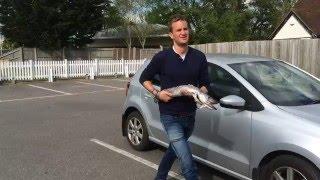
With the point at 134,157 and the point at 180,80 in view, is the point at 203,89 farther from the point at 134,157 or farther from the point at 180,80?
the point at 134,157

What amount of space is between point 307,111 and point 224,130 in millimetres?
923

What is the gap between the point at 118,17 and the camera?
1512 inches

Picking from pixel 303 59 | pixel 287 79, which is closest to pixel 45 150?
pixel 287 79

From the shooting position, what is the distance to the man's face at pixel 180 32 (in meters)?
4.34

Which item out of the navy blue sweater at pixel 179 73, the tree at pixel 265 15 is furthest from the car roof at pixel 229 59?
the tree at pixel 265 15

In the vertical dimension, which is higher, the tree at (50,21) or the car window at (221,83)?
the tree at (50,21)

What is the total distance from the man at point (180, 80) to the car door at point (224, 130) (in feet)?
2.03

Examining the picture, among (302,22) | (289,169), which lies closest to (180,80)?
(289,169)

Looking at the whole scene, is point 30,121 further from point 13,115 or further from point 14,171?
point 14,171

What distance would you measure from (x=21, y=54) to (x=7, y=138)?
21.7 metres

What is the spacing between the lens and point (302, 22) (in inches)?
1195

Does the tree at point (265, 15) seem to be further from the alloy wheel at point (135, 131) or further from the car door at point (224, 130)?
the car door at point (224, 130)

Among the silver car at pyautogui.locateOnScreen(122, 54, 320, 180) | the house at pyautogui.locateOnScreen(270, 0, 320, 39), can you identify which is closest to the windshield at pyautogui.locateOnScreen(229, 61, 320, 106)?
the silver car at pyautogui.locateOnScreen(122, 54, 320, 180)

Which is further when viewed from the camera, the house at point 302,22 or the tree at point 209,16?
the tree at point 209,16
